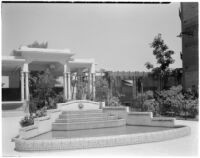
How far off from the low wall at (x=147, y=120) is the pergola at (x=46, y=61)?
642 cm

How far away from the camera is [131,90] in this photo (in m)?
30.2

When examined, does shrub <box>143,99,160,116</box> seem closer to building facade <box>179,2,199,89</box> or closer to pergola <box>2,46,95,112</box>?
pergola <box>2,46,95,112</box>

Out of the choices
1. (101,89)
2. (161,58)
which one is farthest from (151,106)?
(161,58)

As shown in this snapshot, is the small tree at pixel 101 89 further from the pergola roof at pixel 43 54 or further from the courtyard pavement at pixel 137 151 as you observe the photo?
the courtyard pavement at pixel 137 151

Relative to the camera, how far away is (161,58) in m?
27.0

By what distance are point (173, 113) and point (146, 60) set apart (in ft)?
34.4

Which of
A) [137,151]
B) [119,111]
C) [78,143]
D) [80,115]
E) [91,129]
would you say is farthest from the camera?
[119,111]

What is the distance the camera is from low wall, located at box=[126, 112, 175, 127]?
12.9m

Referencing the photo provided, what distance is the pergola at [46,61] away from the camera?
829 inches

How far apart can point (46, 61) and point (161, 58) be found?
34.4 ft

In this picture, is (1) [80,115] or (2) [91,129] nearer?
(2) [91,129]

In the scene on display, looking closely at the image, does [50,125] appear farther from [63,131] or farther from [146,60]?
[146,60]

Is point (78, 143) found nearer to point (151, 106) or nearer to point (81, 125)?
point (81, 125)

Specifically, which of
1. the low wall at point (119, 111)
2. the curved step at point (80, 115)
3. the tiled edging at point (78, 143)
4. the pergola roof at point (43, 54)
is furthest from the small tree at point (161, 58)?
the tiled edging at point (78, 143)
